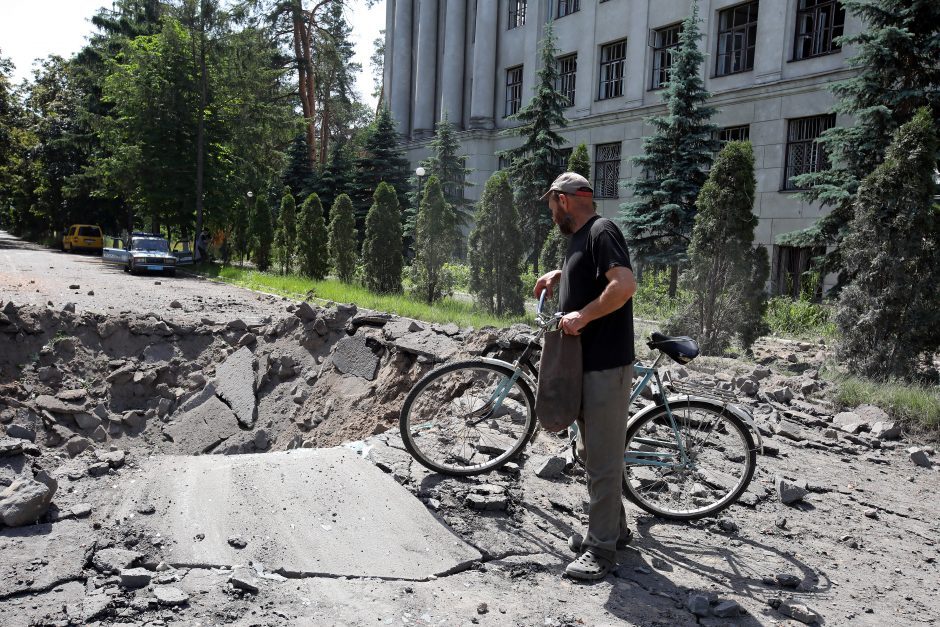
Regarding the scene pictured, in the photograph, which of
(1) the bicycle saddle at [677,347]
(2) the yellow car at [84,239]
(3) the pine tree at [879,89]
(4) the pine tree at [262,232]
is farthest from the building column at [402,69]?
(1) the bicycle saddle at [677,347]

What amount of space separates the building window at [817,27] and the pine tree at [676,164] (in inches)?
188

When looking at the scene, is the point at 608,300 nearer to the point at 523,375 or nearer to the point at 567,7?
the point at 523,375

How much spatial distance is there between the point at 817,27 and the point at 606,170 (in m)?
9.62

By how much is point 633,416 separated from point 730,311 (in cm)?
756

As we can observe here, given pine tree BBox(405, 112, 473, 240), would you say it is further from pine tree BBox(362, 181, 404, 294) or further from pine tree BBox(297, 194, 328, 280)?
pine tree BBox(362, 181, 404, 294)

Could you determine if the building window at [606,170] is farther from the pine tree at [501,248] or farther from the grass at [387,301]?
the pine tree at [501,248]

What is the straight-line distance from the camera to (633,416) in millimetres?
4684

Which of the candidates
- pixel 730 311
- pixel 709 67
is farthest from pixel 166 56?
pixel 730 311

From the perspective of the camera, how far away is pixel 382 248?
18.4 m

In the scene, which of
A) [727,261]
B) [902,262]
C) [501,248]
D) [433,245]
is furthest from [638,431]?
[433,245]

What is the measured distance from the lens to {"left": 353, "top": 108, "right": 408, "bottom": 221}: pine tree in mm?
37875

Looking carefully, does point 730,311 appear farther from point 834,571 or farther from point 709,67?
point 709,67

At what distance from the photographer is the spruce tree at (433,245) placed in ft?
55.2

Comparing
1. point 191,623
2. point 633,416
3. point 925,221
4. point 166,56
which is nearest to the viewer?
point 191,623
